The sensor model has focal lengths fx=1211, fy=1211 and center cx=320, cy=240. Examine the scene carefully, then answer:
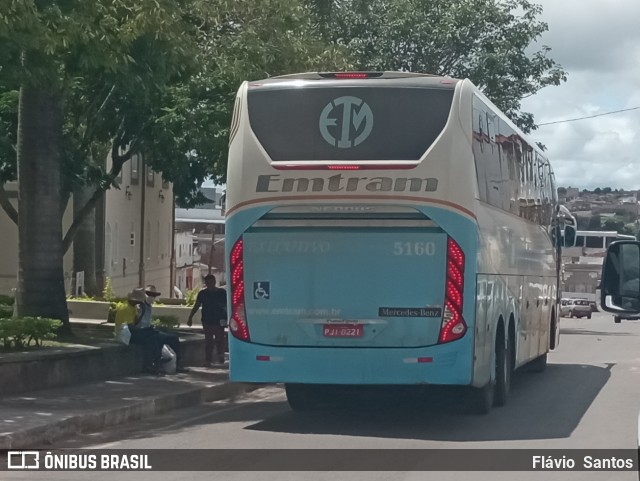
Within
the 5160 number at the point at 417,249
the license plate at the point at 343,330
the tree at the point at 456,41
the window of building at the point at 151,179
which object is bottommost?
the license plate at the point at 343,330

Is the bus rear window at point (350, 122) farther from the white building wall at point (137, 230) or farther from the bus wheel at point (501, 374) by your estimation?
the white building wall at point (137, 230)

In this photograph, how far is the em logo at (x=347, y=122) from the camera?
13.5 metres

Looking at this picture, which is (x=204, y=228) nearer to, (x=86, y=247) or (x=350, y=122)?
(x=86, y=247)

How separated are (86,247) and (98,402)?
19642 millimetres

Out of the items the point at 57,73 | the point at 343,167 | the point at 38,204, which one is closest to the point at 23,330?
the point at 38,204

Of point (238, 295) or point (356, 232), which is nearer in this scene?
point (356, 232)

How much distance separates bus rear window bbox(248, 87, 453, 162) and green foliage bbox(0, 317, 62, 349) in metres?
5.88

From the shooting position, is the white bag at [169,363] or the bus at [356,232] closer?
the bus at [356,232]

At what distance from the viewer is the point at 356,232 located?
13508 millimetres

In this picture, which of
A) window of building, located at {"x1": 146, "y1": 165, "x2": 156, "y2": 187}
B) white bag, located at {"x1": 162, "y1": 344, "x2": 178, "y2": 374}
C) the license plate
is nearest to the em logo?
the license plate

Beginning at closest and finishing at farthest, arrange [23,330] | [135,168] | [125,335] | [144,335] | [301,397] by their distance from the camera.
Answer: [301,397]
[23,330]
[125,335]
[144,335]
[135,168]

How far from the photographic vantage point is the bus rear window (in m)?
13.4

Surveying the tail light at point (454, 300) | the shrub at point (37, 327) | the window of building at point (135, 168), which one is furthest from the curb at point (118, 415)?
the window of building at point (135, 168)

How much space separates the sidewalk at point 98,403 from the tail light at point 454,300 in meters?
4.12
